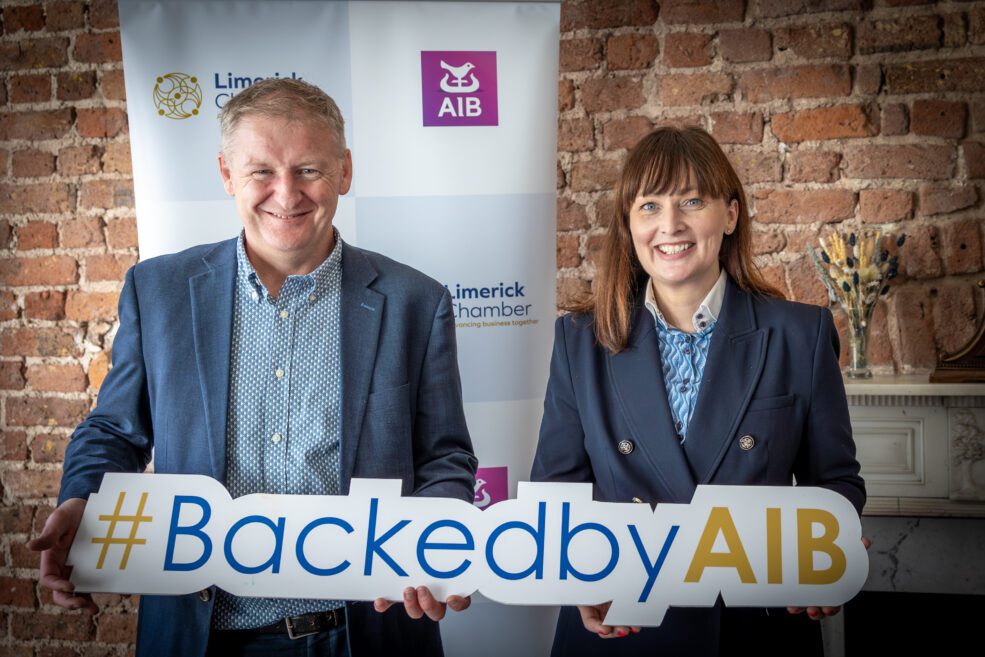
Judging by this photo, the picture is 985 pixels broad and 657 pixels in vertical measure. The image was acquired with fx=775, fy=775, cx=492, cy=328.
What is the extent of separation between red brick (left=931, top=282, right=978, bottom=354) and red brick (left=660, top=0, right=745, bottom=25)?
1.13 meters

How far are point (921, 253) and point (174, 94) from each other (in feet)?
7.69

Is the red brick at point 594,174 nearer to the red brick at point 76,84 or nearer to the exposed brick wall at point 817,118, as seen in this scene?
the exposed brick wall at point 817,118

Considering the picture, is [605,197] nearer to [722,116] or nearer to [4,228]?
[722,116]

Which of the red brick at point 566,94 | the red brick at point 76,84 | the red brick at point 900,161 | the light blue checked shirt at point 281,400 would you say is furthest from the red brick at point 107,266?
the red brick at point 900,161

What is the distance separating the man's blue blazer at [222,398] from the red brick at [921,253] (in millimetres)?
1716

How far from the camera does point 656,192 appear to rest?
5.09 ft

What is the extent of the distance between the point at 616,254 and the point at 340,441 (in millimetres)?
698

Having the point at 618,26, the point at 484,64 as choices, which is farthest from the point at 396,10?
the point at 618,26

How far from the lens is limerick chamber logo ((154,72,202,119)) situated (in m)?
2.10

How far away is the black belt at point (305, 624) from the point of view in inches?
56.8

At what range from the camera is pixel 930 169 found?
2527 mm

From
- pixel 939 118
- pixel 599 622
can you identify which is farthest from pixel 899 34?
pixel 599 622

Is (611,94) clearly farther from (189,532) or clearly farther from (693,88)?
(189,532)

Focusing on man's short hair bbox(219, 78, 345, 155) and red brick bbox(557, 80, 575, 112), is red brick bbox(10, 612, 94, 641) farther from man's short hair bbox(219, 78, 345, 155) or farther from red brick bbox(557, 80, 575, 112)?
red brick bbox(557, 80, 575, 112)
